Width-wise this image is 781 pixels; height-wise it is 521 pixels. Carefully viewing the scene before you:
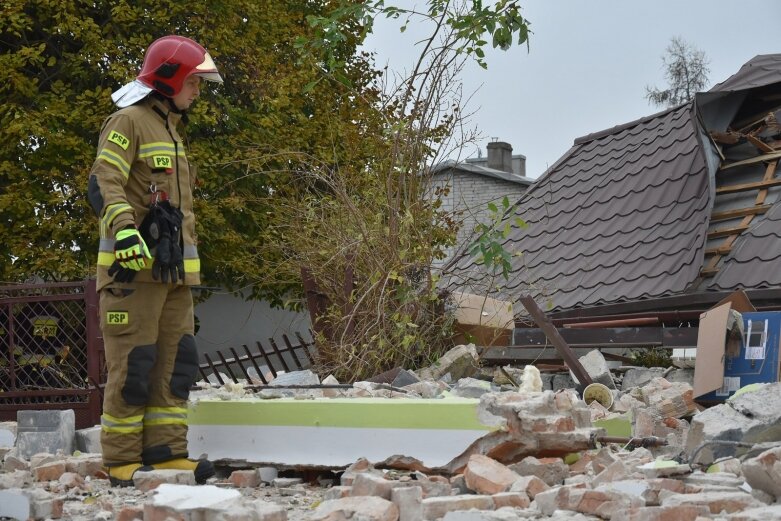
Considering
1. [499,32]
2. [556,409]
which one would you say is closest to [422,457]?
[556,409]

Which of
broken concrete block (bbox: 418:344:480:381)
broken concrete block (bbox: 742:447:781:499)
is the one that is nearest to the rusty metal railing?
broken concrete block (bbox: 418:344:480:381)

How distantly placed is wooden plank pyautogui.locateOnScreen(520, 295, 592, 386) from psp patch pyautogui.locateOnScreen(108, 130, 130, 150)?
2.97m

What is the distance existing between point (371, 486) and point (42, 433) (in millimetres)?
2994

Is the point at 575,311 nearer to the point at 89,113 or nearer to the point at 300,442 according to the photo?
the point at 300,442

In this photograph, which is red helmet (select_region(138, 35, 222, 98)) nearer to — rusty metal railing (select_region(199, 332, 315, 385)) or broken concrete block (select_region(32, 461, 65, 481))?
broken concrete block (select_region(32, 461, 65, 481))

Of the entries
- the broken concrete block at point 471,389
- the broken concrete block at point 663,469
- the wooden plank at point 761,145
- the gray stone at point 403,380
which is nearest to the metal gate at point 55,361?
the gray stone at point 403,380

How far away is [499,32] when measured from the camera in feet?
26.4

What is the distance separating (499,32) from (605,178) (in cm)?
442

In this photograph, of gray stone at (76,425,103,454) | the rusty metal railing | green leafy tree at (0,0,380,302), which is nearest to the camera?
gray stone at (76,425,103,454)

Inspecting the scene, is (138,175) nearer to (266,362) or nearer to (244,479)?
(244,479)

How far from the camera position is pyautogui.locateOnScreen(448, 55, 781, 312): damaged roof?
9.67m

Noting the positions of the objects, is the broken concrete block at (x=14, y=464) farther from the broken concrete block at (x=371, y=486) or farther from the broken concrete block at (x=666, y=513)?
the broken concrete block at (x=666, y=513)

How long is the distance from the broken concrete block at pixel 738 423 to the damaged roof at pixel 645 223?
10.6 ft

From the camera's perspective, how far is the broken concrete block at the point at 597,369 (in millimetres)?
7395
